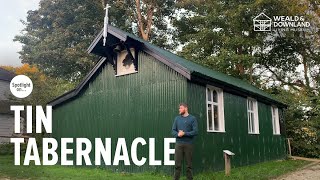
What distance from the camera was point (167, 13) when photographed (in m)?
35.0

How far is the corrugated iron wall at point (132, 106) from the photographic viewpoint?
11.7 meters

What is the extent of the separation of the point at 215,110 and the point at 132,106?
10.1 feet

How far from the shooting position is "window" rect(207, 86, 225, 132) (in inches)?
492

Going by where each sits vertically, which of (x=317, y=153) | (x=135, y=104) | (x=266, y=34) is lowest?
(x=317, y=153)

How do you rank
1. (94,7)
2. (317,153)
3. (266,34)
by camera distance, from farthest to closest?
(94,7) → (266,34) → (317,153)

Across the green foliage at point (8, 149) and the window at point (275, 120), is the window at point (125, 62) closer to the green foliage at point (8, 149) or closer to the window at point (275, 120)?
the window at point (275, 120)

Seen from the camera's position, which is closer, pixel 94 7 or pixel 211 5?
pixel 211 5

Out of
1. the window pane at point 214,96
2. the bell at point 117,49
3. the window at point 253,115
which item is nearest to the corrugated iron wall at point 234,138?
the window at point 253,115

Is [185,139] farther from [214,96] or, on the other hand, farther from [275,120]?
[275,120]

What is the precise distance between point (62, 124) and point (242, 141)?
839cm

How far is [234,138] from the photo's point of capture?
13883mm

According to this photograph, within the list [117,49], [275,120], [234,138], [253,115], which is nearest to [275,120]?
[275,120]

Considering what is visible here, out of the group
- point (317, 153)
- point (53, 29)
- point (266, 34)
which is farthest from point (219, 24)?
point (53, 29)

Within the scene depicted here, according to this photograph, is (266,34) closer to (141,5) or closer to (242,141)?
(141,5)
